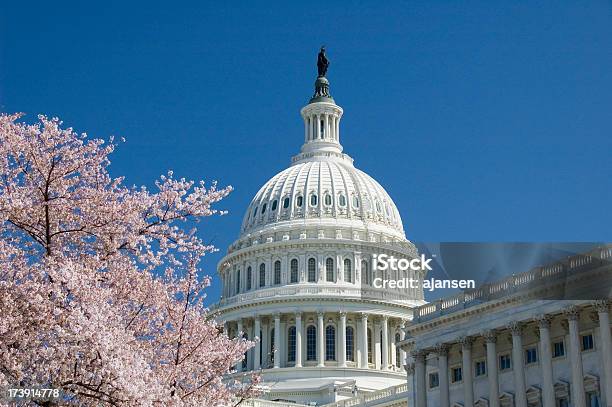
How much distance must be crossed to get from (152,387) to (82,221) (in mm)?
4237

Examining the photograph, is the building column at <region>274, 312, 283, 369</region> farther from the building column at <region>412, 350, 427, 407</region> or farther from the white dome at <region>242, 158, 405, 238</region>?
the building column at <region>412, 350, 427, 407</region>

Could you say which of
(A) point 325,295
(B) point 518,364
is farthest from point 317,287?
(B) point 518,364

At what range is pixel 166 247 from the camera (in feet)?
81.1

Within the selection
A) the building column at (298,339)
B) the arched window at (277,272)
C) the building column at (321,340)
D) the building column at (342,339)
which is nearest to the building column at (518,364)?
the building column at (342,339)

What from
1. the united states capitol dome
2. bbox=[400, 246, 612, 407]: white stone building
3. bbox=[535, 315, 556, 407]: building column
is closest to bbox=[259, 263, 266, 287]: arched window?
the united states capitol dome

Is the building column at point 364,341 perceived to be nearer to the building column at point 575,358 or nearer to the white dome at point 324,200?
the white dome at point 324,200

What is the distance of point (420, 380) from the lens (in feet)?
240

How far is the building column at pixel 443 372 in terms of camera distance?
69.8 m

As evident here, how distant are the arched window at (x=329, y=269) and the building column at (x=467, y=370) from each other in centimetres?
6446

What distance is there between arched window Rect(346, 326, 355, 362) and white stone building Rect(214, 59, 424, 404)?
123 mm

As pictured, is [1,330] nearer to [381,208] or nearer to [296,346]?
[296,346]

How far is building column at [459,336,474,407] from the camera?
219 feet

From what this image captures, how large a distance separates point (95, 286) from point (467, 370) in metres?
48.7

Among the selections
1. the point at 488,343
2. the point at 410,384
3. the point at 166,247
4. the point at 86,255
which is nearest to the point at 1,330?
the point at 86,255
